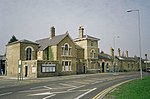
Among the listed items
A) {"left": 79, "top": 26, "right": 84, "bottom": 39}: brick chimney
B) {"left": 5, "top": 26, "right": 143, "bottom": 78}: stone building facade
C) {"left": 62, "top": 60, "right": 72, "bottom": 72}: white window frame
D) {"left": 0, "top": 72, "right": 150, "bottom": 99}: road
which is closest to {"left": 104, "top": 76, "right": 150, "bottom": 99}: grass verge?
{"left": 0, "top": 72, "right": 150, "bottom": 99}: road

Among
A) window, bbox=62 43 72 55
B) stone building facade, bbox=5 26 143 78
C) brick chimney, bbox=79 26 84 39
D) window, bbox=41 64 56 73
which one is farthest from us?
brick chimney, bbox=79 26 84 39

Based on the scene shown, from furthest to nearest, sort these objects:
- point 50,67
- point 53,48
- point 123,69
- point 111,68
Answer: point 123,69, point 111,68, point 53,48, point 50,67

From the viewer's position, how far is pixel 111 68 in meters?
63.9

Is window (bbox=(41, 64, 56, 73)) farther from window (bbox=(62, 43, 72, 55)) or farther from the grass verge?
the grass verge

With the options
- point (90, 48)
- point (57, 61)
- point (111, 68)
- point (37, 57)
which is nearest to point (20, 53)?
point (37, 57)

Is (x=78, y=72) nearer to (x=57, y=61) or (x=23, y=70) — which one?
(x=57, y=61)

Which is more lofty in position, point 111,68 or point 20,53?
point 20,53

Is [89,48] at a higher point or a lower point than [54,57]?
higher

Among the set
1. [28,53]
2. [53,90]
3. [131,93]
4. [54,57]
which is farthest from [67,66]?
[131,93]

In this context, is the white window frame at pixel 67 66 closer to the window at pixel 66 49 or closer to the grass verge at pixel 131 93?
the window at pixel 66 49

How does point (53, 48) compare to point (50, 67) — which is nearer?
point (50, 67)

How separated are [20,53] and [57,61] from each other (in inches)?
320

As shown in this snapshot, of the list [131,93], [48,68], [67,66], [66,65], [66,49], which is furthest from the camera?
[66,49]

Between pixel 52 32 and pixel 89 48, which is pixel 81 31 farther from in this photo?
pixel 52 32
